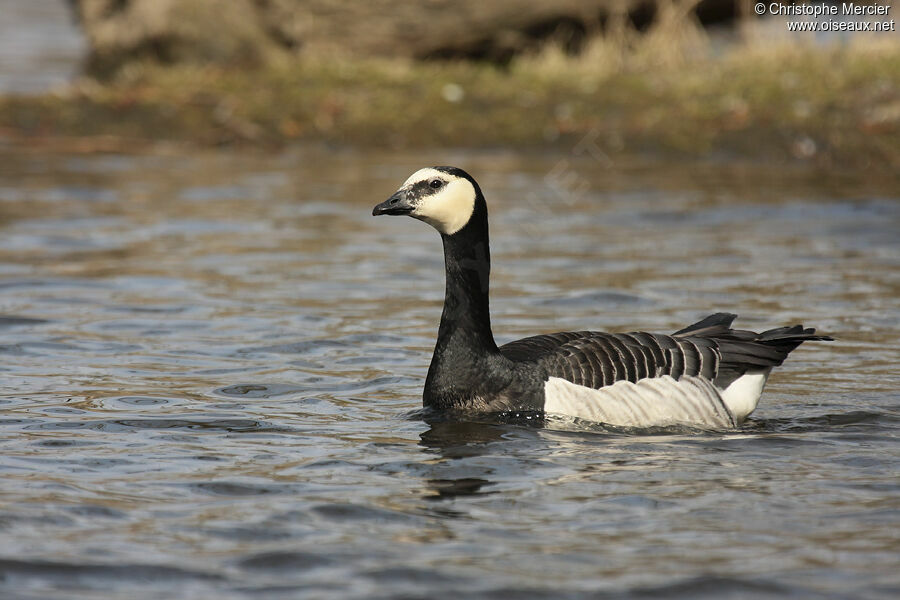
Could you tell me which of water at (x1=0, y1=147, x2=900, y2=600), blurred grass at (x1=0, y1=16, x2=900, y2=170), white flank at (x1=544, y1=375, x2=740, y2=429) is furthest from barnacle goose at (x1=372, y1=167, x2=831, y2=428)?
blurred grass at (x1=0, y1=16, x2=900, y2=170)

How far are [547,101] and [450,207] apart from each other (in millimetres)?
12481

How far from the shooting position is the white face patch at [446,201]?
27.4 feet

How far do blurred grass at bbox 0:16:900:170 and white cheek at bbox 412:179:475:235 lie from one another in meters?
11.4

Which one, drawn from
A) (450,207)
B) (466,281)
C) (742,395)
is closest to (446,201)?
(450,207)

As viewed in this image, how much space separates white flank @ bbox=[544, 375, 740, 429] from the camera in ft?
27.1

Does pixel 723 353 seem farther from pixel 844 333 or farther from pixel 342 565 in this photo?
pixel 342 565

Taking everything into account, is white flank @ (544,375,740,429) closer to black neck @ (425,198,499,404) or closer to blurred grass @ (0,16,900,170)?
black neck @ (425,198,499,404)

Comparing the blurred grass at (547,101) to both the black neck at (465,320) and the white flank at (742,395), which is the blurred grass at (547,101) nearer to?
the white flank at (742,395)

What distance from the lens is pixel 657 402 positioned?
835cm

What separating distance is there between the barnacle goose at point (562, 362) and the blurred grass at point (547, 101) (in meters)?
10.8

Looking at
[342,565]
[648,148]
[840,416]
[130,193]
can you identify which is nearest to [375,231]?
[130,193]

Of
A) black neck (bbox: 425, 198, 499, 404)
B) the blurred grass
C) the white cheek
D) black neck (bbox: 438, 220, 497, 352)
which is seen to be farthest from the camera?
the blurred grass

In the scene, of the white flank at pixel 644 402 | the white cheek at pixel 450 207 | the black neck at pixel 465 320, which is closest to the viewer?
the white flank at pixel 644 402

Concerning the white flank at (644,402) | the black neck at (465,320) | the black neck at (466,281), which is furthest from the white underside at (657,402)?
the black neck at (466,281)
